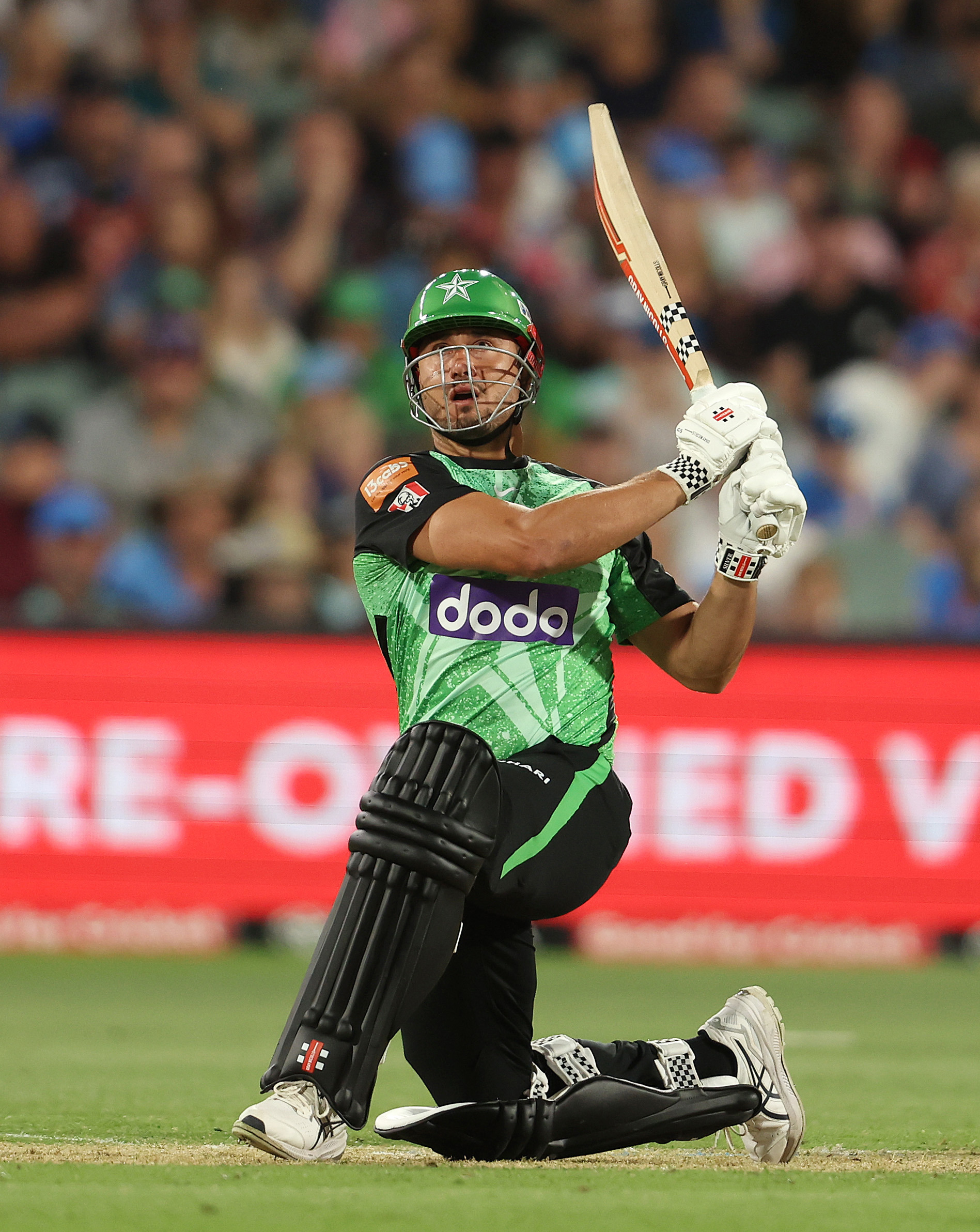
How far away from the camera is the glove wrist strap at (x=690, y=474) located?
396 centimetres

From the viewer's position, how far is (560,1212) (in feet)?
10.0

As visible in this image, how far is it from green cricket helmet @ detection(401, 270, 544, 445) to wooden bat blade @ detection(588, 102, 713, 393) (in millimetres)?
541

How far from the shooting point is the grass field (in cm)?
307

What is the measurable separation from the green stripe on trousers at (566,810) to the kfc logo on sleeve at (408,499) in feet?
2.17

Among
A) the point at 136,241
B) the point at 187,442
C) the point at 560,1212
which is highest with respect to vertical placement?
the point at 136,241

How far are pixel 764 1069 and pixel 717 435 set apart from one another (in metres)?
1.39

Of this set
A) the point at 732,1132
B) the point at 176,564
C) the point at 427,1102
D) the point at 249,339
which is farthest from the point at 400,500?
the point at 249,339

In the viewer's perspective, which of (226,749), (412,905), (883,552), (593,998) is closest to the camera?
(412,905)

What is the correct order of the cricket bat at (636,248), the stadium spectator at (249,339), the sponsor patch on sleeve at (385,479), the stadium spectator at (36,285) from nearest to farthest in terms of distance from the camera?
the sponsor patch on sleeve at (385,479), the cricket bat at (636,248), the stadium spectator at (249,339), the stadium spectator at (36,285)

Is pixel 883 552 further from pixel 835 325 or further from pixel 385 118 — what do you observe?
pixel 385 118

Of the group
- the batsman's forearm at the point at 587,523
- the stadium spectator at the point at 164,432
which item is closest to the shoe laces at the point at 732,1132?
the batsman's forearm at the point at 587,523

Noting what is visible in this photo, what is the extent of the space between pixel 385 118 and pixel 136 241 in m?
1.86

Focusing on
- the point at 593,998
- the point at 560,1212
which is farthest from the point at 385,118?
the point at 560,1212

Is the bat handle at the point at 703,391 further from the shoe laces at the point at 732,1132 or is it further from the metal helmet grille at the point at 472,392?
the shoe laces at the point at 732,1132
